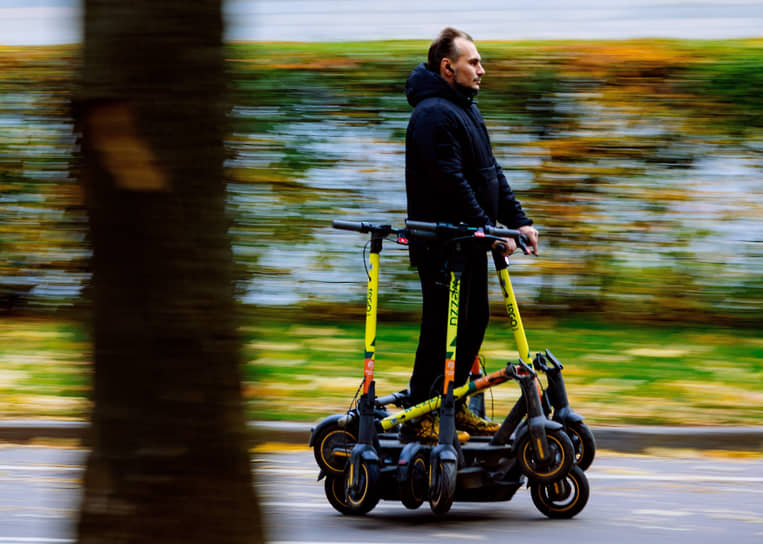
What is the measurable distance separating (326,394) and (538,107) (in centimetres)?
336

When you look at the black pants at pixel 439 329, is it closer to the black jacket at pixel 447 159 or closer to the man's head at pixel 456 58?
the black jacket at pixel 447 159

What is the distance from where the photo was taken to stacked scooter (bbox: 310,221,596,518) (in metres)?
5.22

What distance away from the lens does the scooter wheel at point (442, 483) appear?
5.13 metres

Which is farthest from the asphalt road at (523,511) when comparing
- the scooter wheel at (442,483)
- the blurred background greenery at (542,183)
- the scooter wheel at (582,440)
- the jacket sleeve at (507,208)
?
the blurred background greenery at (542,183)

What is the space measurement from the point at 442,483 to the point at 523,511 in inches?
27.7

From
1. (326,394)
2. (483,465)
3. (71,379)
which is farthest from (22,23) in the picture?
(483,465)

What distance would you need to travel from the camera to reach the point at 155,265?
3027mm

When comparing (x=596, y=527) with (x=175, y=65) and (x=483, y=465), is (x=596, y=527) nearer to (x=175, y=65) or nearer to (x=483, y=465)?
(x=483, y=465)

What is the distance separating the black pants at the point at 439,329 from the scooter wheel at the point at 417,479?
402 mm

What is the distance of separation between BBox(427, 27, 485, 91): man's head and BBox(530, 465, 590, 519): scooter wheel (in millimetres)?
1798

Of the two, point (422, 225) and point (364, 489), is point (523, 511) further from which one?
point (422, 225)

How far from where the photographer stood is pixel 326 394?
27.3ft

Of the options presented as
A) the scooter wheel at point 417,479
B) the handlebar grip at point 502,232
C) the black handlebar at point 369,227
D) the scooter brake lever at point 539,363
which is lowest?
the scooter wheel at point 417,479

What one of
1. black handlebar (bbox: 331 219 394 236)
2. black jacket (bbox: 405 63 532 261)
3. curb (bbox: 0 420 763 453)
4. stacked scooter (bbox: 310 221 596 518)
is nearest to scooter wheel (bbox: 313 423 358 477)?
stacked scooter (bbox: 310 221 596 518)
